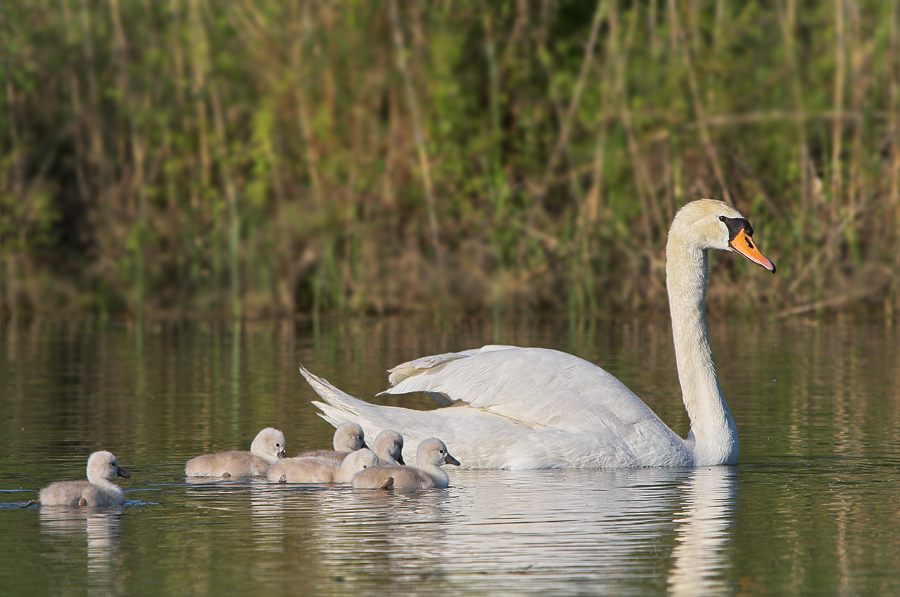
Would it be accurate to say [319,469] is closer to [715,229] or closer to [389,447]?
[389,447]

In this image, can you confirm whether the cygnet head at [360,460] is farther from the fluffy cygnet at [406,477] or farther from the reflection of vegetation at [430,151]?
the reflection of vegetation at [430,151]

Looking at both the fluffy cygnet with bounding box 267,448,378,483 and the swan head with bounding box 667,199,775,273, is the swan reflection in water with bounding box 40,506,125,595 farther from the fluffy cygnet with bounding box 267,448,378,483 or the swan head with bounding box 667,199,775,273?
the swan head with bounding box 667,199,775,273

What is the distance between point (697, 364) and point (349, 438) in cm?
214

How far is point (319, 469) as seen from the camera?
749cm

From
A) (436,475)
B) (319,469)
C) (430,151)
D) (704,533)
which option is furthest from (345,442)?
(430,151)

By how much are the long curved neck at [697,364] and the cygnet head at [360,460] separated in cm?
186

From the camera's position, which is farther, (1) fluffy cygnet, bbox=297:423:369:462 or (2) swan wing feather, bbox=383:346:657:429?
(2) swan wing feather, bbox=383:346:657:429

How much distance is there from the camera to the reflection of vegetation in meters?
18.0

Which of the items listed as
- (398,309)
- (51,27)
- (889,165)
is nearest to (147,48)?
(51,27)

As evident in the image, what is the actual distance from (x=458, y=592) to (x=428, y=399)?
739 cm

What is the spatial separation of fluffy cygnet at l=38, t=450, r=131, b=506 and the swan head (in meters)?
3.74

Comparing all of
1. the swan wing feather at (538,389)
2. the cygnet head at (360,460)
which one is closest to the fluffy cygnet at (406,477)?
the cygnet head at (360,460)

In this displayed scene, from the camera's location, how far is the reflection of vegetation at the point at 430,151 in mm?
17969

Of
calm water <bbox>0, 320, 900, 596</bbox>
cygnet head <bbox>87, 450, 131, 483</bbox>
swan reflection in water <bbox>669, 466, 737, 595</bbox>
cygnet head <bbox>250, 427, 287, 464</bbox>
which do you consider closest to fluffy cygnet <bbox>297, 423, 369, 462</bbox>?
cygnet head <bbox>250, 427, 287, 464</bbox>
